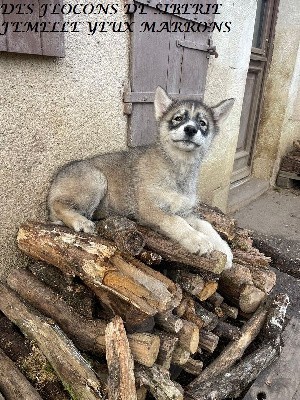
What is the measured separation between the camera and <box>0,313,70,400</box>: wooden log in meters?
2.17

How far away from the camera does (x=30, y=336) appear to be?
93.6 inches

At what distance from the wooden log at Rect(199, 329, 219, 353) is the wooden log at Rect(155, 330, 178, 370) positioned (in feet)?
1.01

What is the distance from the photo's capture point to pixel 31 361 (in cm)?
229

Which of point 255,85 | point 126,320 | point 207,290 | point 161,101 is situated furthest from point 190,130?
point 255,85

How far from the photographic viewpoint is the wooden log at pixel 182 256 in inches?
88.7

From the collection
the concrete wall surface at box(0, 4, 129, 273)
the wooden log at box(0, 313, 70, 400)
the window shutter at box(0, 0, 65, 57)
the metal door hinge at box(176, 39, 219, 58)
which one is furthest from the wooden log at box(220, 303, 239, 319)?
the metal door hinge at box(176, 39, 219, 58)

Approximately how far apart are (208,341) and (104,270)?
864 millimetres

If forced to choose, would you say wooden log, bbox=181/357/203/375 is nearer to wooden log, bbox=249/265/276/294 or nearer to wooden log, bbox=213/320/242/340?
wooden log, bbox=213/320/242/340

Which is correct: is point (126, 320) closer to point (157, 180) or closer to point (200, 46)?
point (157, 180)

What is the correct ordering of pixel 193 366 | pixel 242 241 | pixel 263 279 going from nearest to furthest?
pixel 193 366
pixel 263 279
pixel 242 241

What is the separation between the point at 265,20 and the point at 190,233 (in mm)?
5432

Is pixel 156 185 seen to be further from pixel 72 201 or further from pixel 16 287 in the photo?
pixel 16 287

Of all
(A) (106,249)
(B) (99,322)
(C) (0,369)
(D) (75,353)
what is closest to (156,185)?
(A) (106,249)

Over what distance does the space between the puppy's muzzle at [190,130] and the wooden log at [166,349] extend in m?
1.40
